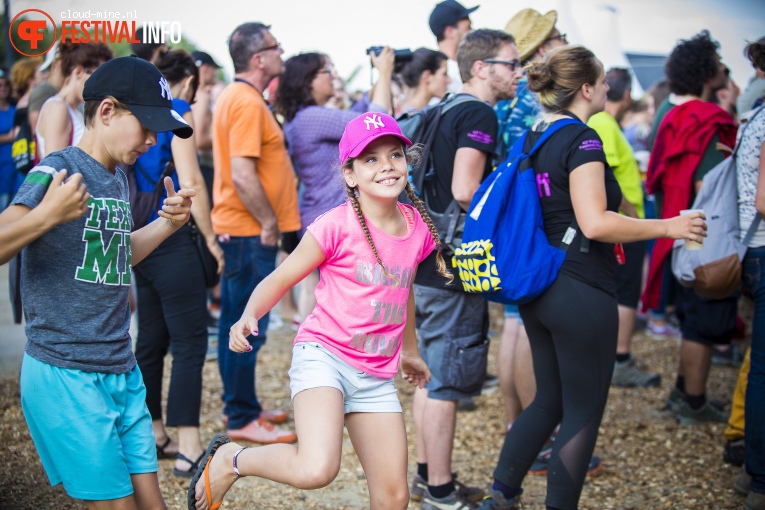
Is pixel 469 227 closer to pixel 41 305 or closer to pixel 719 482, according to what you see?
pixel 41 305

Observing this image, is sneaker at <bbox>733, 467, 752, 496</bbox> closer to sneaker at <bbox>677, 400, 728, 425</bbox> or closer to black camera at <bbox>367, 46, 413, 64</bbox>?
sneaker at <bbox>677, 400, 728, 425</bbox>

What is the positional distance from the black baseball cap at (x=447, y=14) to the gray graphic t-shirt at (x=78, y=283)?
3669mm

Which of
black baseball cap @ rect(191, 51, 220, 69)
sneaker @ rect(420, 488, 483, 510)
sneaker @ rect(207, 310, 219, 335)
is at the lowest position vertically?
sneaker @ rect(207, 310, 219, 335)

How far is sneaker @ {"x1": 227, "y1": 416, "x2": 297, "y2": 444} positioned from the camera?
4.75 m

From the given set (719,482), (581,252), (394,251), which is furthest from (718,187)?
(394,251)

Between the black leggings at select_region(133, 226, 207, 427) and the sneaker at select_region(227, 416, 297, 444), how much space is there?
57 cm

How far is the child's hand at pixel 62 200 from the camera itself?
2.23 m

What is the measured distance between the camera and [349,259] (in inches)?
112

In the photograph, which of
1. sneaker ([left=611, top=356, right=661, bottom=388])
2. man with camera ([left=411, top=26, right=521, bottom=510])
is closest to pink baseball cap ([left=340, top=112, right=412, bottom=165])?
man with camera ([left=411, top=26, right=521, bottom=510])

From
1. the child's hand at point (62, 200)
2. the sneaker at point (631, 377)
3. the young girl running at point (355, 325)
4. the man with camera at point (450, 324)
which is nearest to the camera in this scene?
the child's hand at point (62, 200)

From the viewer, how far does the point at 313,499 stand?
400 centimetres

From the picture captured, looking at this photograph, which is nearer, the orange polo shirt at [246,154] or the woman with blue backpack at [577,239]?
the woman with blue backpack at [577,239]

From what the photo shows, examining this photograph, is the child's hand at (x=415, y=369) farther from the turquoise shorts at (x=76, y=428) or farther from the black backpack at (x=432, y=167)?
the turquoise shorts at (x=76, y=428)

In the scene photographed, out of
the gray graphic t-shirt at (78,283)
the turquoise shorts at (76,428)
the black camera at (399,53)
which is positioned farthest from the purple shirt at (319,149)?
the turquoise shorts at (76,428)
